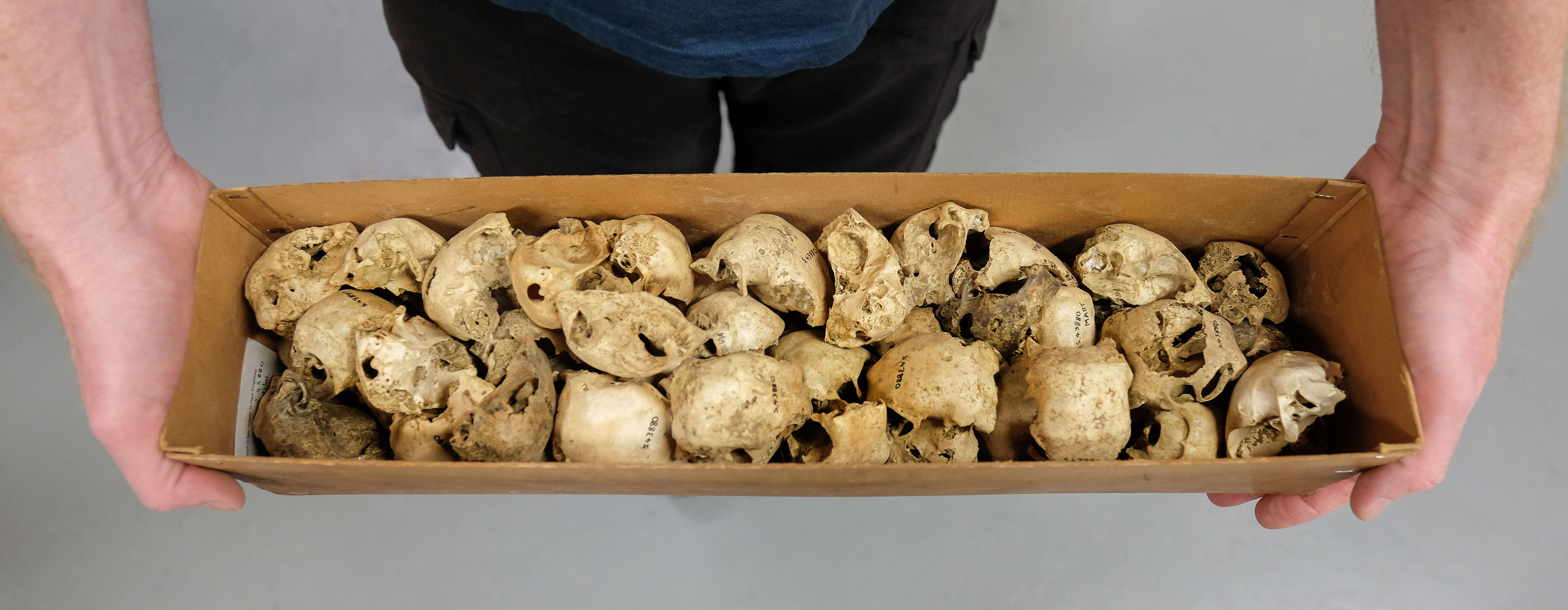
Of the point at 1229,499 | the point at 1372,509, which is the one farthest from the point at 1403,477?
the point at 1229,499

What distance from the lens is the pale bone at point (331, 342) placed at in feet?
4.47

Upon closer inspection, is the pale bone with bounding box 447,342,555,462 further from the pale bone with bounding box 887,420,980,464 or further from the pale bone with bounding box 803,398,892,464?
the pale bone with bounding box 887,420,980,464

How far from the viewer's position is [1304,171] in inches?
119

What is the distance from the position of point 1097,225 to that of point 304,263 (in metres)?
1.38

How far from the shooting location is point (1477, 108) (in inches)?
52.6

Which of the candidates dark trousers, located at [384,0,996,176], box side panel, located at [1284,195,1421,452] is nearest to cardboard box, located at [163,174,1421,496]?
box side panel, located at [1284,195,1421,452]

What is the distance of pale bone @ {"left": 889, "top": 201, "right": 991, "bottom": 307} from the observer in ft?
4.90

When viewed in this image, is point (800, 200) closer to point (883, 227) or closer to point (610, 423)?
point (883, 227)

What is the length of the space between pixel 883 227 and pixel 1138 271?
45 centimetres

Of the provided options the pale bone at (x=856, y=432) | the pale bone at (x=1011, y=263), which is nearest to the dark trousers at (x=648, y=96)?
the pale bone at (x=1011, y=263)

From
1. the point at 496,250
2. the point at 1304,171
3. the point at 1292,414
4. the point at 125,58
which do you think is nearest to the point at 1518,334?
the point at 1304,171

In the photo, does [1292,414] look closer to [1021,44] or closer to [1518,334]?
[1518,334]

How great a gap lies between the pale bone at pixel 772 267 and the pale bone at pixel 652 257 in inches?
1.5

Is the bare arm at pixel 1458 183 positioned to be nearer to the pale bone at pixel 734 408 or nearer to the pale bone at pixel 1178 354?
the pale bone at pixel 1178 354
